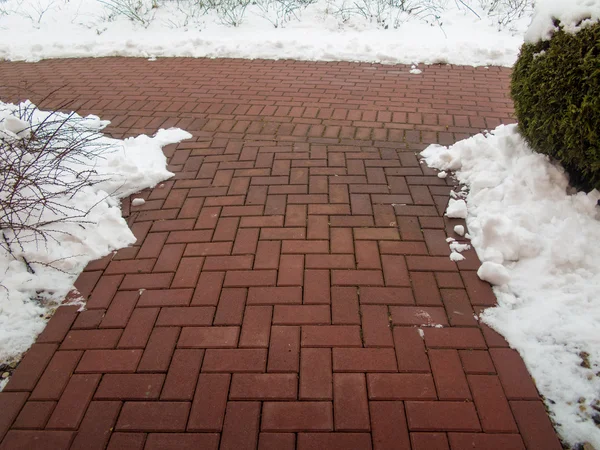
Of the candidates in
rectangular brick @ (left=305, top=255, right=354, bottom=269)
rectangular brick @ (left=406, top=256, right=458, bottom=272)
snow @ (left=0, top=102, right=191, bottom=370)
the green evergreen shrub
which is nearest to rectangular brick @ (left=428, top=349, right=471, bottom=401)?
rectangular brick @ (left=406, top=256, right=458, bottom=272)

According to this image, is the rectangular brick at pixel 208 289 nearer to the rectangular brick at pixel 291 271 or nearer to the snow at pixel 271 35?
the rectangular brick at pixel 291 271

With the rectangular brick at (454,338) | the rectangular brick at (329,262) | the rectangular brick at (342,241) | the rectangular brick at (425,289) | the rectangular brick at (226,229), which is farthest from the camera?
the rectangular brick at (226,229)

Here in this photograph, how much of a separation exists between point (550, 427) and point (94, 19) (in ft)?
30.2

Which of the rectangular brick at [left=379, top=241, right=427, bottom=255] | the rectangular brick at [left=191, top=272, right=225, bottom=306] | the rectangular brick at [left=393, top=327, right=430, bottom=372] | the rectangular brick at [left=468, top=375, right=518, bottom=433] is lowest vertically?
the rectangular brick at [left=191, top=272, right=225, bottom=306]

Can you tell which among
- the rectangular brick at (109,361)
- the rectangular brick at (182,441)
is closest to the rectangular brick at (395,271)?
the rectangular brick at (182,441)

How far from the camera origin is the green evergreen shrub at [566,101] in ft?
8.03

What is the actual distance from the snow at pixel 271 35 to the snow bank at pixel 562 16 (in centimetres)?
262

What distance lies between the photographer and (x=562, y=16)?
276 centimetres

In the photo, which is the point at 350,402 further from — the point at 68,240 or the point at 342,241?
the point at 68,240

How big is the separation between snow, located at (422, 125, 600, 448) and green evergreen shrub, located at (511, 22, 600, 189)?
126 millimetres

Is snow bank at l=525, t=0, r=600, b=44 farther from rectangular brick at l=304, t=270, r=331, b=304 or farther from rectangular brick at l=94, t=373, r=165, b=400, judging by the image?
rectangular brick at l=94, t=373, r=165, b=400

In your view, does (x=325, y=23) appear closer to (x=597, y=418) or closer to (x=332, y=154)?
(x=332, y=154)

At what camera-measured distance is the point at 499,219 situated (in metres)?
2.59

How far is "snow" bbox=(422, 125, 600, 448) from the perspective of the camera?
1873 mm
